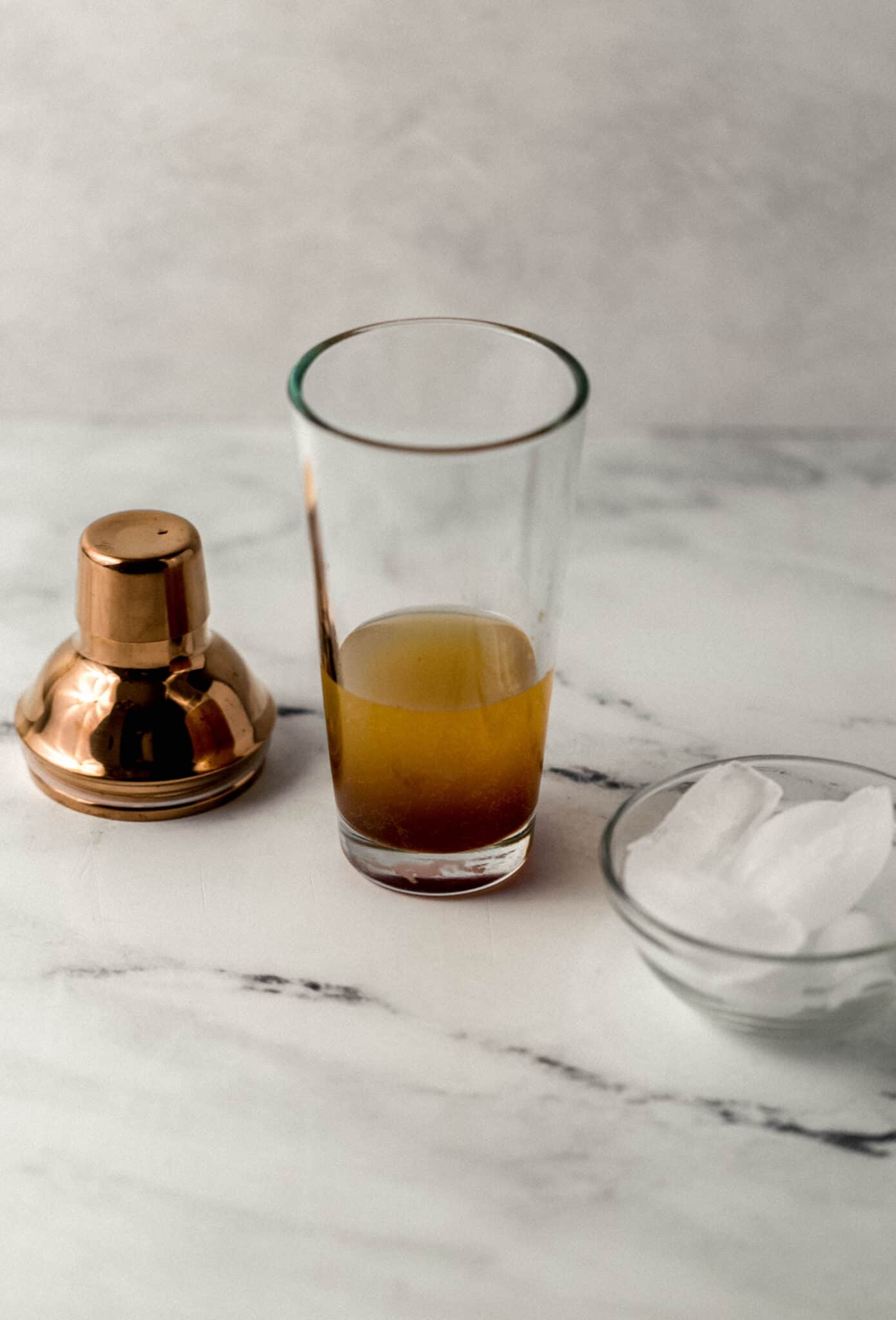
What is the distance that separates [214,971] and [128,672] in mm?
162

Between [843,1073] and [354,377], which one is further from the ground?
[354,377]

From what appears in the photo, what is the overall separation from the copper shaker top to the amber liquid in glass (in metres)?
0.10

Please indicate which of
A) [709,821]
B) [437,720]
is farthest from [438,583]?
[709,821]

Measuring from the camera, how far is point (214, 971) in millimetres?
628

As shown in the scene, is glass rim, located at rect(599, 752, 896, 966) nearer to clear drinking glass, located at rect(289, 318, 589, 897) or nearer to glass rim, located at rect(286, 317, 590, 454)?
clear drinking glass, located at rect(289, 318, 589, 897)

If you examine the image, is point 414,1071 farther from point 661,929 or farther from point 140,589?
point 140,589

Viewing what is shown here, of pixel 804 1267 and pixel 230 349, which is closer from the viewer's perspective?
pixel 804 1267

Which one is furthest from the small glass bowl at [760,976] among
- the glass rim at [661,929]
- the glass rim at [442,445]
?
the glass rim at [442,445]

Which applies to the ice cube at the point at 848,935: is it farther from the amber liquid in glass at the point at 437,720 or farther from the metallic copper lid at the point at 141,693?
the metallic copper lid at the point at 141,693

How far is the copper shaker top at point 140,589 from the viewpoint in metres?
0.67

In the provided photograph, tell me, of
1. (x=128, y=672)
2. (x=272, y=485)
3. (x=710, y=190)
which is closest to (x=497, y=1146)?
(x=128, y=672)

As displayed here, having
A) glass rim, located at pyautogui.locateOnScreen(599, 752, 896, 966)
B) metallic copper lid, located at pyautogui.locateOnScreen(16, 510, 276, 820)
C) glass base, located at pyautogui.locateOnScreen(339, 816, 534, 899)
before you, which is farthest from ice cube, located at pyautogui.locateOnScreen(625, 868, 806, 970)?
metallic copper lid, located at pyautogui.locateOnScreen(16, 510, 276, 820)

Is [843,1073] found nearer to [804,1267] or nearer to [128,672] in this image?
[804,1267]

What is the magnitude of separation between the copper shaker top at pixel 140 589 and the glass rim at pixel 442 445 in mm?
125
